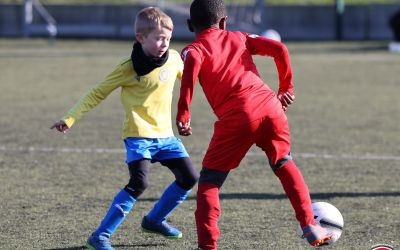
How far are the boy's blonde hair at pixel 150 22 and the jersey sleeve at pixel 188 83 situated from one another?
18.7 inches

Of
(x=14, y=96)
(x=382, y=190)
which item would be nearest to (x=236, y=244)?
(x=382, y=190)

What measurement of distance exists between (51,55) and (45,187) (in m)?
16.8

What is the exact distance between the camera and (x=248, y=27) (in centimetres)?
3042

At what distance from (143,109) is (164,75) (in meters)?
0.27

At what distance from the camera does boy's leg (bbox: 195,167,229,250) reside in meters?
5.55

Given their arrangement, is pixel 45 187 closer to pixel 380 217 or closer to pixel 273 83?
pixel 380 217

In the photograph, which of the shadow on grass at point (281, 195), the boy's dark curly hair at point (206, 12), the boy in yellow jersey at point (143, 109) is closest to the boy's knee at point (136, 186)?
the boy in yellow jersey at point (143, 109)

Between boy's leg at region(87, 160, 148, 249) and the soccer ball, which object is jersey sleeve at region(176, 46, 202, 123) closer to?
boy's leg at region(87, 160, 148, 249)

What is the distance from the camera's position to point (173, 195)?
6.30 m

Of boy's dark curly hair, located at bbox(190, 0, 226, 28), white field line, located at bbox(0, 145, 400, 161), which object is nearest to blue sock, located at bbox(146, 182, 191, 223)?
boy's dark curly hair, located at bbox(190, 0, 226, 28)

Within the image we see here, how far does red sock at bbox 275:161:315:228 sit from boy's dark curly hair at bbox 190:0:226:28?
1004 mm

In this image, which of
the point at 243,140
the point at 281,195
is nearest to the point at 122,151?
the point at 281,195

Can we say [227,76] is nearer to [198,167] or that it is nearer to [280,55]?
[280,55]

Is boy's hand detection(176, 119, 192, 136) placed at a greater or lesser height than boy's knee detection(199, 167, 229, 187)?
greater
